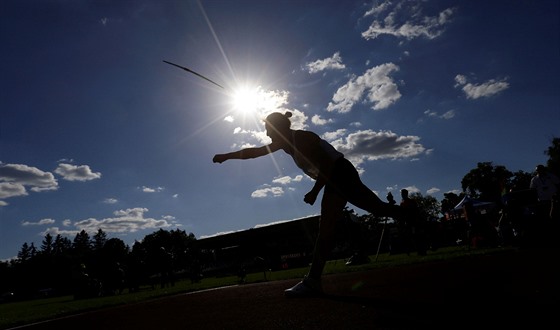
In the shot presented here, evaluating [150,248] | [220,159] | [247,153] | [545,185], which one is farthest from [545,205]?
[150,248]

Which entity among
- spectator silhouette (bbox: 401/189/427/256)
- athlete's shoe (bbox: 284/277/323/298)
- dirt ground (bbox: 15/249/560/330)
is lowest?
dirt ground (bbox: 15/249/560/330)

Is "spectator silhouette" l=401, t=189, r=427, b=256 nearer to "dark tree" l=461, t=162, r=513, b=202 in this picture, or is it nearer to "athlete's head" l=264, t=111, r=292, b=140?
"athlete's head" l=264, t=111, r=292, b=140

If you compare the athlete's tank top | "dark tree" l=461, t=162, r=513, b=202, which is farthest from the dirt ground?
"dark tree" l=461, t=162, r=513, b=202

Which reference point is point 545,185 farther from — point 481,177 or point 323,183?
point 481,177

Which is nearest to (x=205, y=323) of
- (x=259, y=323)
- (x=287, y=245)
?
Answer: (x=259, y=323)

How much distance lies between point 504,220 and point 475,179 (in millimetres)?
88680

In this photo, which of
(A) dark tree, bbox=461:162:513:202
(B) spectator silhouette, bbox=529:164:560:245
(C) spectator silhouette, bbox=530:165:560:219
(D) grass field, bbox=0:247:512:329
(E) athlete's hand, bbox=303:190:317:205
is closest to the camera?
(E) athlete's hand, bbox=303:190:317:205

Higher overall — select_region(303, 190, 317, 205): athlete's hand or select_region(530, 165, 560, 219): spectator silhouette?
select_region(530, 165, 560, 219): spectator silhouette

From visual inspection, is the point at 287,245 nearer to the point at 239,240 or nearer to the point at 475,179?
the point at 239,240

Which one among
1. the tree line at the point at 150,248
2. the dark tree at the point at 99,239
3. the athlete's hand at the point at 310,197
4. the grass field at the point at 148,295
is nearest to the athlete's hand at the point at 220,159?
the athlete's hand at the point at 310,197

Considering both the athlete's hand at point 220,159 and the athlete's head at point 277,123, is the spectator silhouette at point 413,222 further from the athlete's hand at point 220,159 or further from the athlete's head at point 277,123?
the athlete's hand at point 220,159

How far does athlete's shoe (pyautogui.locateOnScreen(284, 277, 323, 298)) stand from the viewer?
14.9 ft

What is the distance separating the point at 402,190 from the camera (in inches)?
477

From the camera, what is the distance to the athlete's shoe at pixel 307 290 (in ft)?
14.9
